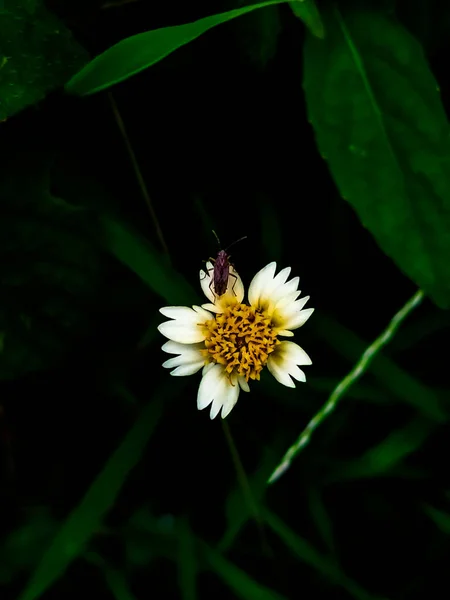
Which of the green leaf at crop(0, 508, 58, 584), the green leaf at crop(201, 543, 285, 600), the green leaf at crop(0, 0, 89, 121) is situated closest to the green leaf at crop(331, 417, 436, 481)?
the green leaf at crop(201, 543, 285, 600)

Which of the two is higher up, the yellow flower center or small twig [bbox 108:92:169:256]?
small twig [bbox 108:92:169:256]

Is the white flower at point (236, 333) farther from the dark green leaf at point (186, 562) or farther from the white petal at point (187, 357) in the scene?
the dark green leaf at point (186, 562)

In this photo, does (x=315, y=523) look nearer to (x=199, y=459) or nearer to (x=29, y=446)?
(x=199, y=459)

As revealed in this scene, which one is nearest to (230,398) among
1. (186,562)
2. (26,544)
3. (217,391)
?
(217,391)

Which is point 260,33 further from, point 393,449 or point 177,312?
point 393,449

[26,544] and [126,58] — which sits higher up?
[126,58]

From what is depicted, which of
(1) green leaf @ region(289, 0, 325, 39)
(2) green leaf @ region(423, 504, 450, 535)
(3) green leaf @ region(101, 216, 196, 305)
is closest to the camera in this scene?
Result: (1) green leaf @ region(289, 0, 325, 39)

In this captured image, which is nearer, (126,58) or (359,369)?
(126,58)

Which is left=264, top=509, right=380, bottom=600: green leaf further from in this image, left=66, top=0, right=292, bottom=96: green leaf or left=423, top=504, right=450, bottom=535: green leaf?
left=66, top=0, right=292, bottom=96: green leaf
